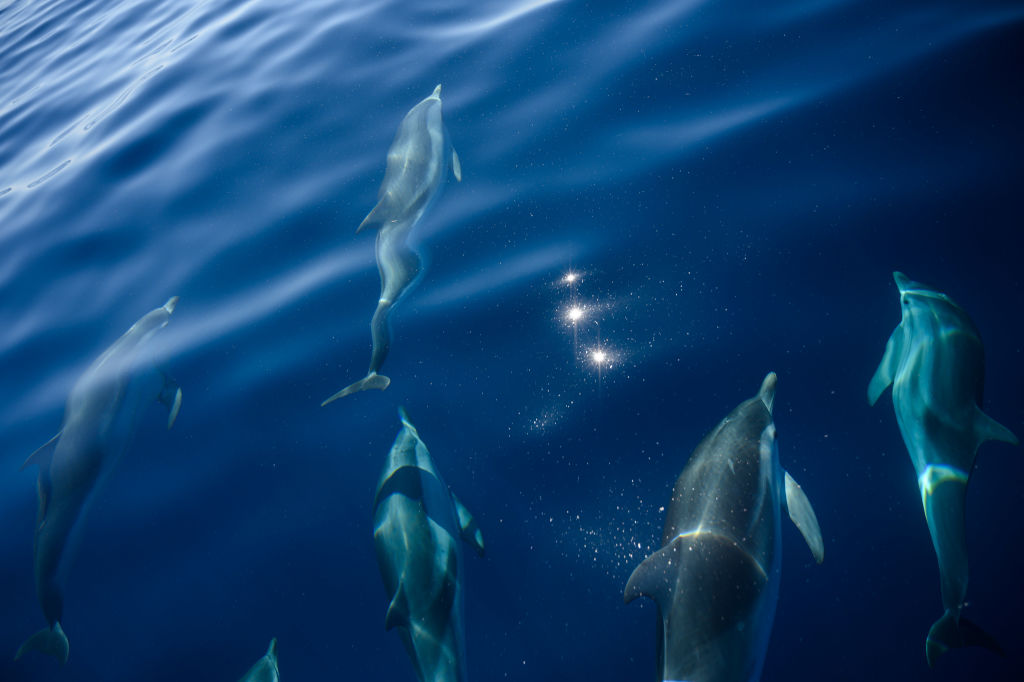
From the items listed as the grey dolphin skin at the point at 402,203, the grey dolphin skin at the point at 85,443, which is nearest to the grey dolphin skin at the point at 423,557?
the grey dolphin skin at the point at 402,203

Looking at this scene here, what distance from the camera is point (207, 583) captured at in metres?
3.27

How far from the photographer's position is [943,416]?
8.77 ft

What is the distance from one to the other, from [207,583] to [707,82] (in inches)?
197

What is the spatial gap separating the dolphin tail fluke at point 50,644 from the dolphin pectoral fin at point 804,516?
12.4 ft

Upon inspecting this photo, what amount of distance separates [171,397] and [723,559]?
379cm

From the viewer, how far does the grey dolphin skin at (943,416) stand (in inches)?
91.8

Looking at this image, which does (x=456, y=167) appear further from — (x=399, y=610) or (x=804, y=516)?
(x=804, y=516)

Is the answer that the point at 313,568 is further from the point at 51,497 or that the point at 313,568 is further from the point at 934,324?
the point at 934,324

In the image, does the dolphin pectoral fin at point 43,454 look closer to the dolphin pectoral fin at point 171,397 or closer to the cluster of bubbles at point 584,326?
the dolphin pectoral fin at point 171,397

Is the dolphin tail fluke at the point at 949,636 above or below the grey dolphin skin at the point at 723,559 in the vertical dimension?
below

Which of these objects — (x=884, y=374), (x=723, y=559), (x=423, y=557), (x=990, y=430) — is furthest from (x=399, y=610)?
(x=990, y=430)

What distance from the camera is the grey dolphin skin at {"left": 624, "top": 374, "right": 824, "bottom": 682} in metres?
2.15

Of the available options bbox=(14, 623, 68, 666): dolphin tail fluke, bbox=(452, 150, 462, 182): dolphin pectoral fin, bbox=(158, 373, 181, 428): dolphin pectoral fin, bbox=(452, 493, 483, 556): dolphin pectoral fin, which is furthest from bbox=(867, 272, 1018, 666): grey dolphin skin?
bbox=(158, 373, 181, 428): dolphin pectoral fin

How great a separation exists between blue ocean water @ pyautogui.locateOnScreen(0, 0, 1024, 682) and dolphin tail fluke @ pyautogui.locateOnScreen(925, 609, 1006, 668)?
75 millimetres
